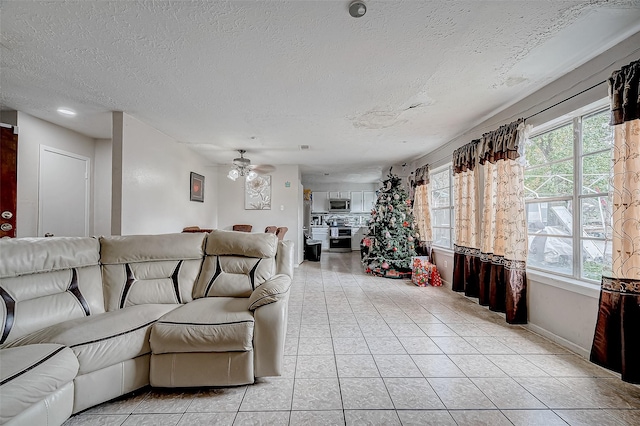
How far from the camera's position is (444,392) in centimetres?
181

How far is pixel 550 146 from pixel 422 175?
265 cm

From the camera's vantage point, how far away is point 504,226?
3109 mm

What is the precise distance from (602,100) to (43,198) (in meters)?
6.28

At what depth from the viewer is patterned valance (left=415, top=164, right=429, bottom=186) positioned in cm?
531

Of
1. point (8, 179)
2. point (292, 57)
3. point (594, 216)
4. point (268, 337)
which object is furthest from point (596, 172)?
point (8, 179)

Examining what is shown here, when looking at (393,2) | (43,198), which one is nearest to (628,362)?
(393,2)

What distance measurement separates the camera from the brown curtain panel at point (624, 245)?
1.82m

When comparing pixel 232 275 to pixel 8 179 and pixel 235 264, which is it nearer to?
pixel 235 264

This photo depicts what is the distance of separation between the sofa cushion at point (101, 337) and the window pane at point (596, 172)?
3752 mm

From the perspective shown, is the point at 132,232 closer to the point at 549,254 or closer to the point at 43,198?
the point at 43,198

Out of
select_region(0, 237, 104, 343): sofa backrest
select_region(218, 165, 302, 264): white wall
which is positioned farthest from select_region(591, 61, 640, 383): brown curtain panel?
select_region(218, 165, 302, 264): white wall

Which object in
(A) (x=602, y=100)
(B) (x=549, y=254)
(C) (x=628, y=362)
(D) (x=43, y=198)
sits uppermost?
(A) (x=602, y=100)

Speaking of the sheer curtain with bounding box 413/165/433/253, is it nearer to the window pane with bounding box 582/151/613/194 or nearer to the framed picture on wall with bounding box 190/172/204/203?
the window pane with bounding box 582/151/613/194

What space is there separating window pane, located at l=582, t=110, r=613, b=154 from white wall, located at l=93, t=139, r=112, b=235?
6.27 m
